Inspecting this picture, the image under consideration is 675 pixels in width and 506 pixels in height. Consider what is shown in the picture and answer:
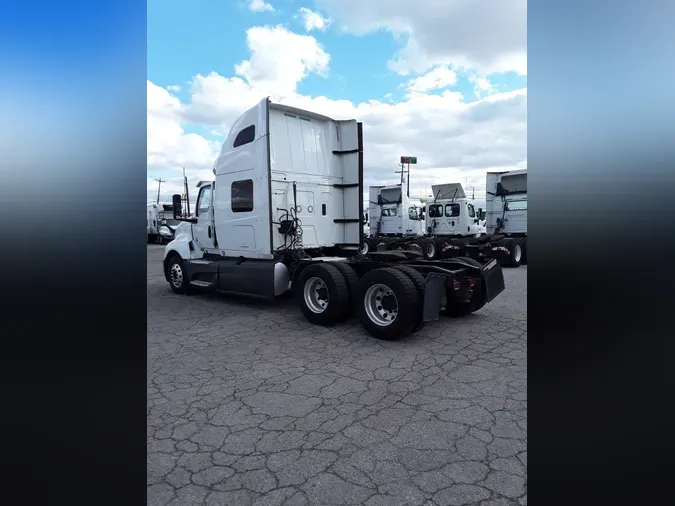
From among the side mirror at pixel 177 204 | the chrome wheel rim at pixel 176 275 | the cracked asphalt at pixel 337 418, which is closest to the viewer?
the cracked asphalt at pixel 337 418

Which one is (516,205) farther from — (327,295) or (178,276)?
(178,276)

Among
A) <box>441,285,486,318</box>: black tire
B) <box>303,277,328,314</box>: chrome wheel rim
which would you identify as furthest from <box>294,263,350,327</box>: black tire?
<box>441,285,486,318</box>: black tire

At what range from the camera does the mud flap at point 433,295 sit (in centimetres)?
530

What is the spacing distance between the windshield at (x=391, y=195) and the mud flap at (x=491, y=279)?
50.1 ft

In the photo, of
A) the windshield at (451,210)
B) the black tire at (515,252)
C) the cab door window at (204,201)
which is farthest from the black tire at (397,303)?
the windshield at (451,210)

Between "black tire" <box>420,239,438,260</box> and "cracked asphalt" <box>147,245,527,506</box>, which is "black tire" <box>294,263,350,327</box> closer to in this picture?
"cracked asphalt" <box>147,245,527,506</box>

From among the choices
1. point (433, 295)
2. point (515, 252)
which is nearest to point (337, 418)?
point (433, 295)

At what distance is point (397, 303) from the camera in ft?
17.7

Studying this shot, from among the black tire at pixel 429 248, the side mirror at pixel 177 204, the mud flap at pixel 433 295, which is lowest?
the mud flap at pixel 433 295

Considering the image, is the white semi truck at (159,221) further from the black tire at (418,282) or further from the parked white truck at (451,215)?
the black tire at (418,282)

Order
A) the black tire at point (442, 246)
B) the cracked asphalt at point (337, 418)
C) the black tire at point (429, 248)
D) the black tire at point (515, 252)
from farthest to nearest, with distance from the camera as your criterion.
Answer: the black tire at point (429, 248), the black tire at point (442, 246), the black tire at point (515, 252), the cracked asphalt at point (337, 418)

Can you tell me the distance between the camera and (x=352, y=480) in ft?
8.32
